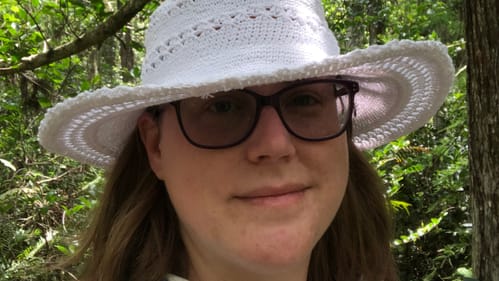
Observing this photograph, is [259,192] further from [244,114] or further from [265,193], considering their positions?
[244,114]

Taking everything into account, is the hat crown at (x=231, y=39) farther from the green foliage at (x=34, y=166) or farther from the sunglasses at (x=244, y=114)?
the green foliage at (x=34, y=166)

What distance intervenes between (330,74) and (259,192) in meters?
0.28

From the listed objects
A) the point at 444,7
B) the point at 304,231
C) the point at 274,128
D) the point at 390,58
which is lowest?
the point at 304,231


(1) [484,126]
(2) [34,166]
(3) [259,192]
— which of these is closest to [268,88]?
(3) [259,192]

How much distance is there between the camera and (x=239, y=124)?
3.27ft

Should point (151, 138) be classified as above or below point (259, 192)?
above

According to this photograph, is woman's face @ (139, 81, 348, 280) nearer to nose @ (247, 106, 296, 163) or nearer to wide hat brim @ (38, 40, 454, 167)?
nose @ (247, 106, 296, 163)

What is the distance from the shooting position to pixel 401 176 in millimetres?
3699

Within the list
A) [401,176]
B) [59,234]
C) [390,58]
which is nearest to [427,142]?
[401,176]

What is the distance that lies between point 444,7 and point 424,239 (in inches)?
120

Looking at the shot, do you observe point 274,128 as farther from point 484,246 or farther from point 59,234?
point 59,234

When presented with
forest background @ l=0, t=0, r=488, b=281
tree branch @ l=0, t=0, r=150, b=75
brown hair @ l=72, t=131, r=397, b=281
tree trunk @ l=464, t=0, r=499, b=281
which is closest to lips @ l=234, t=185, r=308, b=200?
brown hair @ l=72, t=131, r=397, b=281

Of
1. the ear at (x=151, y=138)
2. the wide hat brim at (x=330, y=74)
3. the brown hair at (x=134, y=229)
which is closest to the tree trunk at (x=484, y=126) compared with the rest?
the wide hat brim at (x=330, y=74)

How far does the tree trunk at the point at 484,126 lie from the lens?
1960 mm
